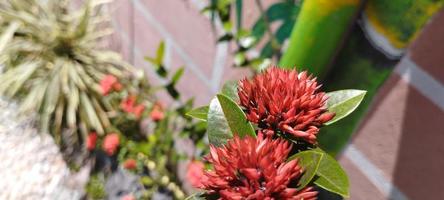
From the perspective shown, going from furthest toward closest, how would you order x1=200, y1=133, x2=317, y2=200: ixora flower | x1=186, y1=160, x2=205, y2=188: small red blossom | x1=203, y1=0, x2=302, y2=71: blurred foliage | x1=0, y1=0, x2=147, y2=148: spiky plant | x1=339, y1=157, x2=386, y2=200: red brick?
x1=0, y1=0, x2=147, y2=148: spiky plant < x1=186, y1=160, x2=205, y2=188: small red blossom < x1=203, y1=0, x2=302, y2=71: blurred foliage < x1=339, y1=157, x2=386, y2=200: red brick < x1=200, y1=133, x2=317, y2=200: ixora flower

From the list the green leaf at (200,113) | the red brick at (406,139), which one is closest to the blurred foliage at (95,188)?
the red brick at (406,139)

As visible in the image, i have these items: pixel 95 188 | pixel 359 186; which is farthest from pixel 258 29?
pixel 95 188

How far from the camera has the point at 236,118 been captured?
0.49m

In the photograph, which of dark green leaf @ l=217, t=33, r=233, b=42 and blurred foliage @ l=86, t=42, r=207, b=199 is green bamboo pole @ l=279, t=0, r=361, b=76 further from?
blurred foliage @ l=86, t=42, r=207, b=199

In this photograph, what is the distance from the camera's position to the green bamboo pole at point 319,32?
2.45ft

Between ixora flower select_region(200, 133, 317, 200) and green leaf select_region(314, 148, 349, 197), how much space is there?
6 centimetres

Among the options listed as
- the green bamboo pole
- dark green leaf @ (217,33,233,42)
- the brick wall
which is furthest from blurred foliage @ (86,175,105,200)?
the green bamboo pole

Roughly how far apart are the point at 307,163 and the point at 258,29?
913mm

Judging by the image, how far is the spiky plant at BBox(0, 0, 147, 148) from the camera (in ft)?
6.86

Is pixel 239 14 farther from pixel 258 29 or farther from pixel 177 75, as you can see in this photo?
pixel 177 75

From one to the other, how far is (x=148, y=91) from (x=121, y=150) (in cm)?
28

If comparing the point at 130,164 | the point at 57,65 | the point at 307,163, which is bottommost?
the point at 130,164

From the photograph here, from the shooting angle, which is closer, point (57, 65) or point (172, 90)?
point (172, 90)

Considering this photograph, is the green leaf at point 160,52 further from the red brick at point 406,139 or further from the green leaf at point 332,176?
the green leaf at point 332,176
